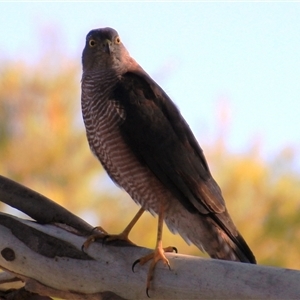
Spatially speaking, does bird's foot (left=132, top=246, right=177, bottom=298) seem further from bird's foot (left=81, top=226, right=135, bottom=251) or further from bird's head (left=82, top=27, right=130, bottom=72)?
bird's head (left=82, top=27, right=130, bottom=72)

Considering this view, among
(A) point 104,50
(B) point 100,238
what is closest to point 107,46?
(A) point 104,50

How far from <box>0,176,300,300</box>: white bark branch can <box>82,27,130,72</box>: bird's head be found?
0.94 meters

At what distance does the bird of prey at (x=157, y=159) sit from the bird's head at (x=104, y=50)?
138 mm

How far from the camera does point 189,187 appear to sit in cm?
338

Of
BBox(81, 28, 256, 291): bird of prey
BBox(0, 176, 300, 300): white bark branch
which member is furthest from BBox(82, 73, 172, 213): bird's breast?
BBox(0, 176, 300, 300): white bark branch

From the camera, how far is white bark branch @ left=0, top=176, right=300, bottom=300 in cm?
264

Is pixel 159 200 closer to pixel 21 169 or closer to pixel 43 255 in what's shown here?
pixel 43 255

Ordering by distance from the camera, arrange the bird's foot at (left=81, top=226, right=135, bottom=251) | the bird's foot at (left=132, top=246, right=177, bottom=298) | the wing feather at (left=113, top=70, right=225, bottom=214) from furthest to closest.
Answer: the wing feather at (left=113, top=70, right=225, bottom=214)
the bird's foot at (left=81, top=226, right=135, bottom=251)
the bird's foot at (left=132, top=246, right=177, bottom=298)

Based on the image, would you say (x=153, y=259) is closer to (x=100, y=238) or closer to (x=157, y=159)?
(x=100, y=238)

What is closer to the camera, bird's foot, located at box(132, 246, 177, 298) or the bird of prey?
bird's foot, located at box(132, 246, 177, 298)

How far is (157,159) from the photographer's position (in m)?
3.38

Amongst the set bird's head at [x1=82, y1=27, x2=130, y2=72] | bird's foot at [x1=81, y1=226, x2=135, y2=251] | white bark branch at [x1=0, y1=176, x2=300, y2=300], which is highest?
bird's head at [x1=82, y1=27, x2=130, y2=72]

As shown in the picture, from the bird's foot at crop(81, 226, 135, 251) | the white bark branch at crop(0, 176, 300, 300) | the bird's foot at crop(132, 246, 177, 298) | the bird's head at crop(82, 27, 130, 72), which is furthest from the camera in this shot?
the bird's head at crop(82, 27, 130, 72)

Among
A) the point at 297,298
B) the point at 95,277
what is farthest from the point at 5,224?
the point at 297,298
